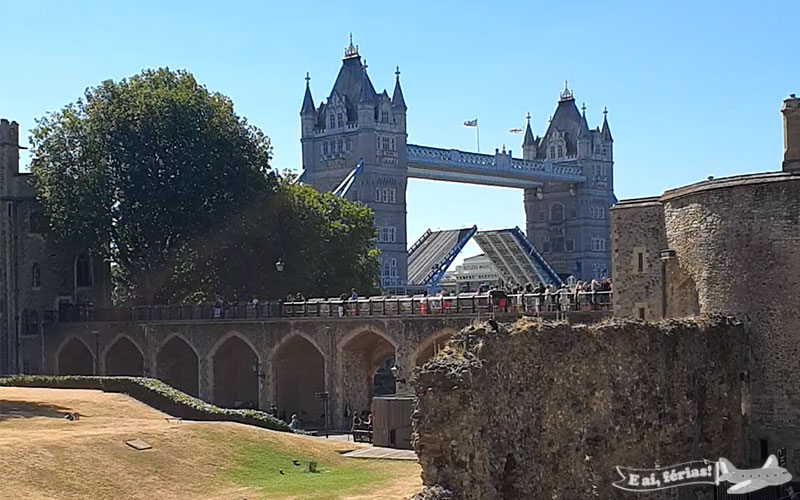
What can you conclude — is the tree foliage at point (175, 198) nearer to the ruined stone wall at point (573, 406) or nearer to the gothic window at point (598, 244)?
the ruined stone wall at point (573, 406)

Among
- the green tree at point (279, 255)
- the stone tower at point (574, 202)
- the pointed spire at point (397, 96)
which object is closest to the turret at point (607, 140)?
the stone tower at point (574, 202)

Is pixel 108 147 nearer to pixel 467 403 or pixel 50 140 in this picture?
pixel 50 140

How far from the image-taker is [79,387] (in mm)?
36000

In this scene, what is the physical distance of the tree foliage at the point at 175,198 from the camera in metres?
50.4

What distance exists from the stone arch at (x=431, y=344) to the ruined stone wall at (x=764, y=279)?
1322cm

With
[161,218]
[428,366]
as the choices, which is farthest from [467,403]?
[161,218]

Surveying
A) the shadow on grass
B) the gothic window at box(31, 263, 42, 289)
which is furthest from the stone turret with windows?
the shadow on grass

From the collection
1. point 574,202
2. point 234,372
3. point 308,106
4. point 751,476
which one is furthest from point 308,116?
point 751,476

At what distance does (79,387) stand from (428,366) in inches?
887

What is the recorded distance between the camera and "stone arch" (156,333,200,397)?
4814cm

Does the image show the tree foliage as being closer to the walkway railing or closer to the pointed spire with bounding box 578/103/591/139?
the walkway railing

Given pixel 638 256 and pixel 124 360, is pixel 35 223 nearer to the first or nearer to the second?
pixel 124 360

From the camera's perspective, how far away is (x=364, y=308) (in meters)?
40.9

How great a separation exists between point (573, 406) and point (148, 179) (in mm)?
34959
